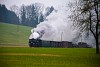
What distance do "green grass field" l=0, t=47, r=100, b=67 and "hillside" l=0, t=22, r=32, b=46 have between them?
0.10 m

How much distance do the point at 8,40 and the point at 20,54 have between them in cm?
28

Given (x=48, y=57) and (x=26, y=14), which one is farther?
(x=26, y=14)

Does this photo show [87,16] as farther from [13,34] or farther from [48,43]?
[13,34]

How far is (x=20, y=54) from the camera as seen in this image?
7.42 metres

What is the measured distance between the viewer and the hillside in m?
7.29

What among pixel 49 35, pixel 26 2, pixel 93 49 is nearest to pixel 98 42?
pixel 93 49

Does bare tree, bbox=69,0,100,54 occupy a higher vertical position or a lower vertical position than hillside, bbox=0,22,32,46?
higher

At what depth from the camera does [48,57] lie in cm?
732

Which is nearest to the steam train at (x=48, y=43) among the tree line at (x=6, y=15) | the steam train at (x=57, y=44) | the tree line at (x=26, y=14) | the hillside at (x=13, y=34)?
the steam train at (x=57, y=44)

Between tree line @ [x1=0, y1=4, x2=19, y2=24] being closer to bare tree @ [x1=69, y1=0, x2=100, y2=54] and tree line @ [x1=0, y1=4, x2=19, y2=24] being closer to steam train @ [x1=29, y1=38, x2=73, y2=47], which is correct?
steam train @ [x1=29, y1=38, x2=73, y2=47]

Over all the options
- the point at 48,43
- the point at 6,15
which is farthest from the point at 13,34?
the point at 48,43

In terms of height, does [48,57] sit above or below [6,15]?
below

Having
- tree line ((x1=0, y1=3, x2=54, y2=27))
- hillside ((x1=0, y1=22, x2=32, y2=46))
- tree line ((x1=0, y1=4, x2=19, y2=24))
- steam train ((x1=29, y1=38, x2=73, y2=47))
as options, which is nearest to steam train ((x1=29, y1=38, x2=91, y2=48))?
steam train ((x1=29, y1=38, x2=73, y2=47))

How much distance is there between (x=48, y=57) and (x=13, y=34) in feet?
2.02
